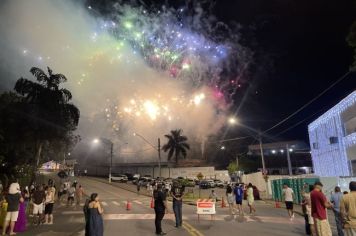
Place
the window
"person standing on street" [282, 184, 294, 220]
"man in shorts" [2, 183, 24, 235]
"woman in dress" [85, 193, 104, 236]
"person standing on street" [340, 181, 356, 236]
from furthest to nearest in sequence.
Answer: the window, "person standing on street" [282, 184, 294, 220], "man in shorts" [2, 183, 24, 235], "woman in dress" [85, 193, 104, 236], "person standing on street" [340, 181, 356, 236]

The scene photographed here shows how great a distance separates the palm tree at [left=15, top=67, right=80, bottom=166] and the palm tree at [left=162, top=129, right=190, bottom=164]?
65.2m

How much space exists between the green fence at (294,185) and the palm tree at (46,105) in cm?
1856

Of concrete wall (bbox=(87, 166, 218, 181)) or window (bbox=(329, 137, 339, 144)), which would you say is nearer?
window (bbox=(329, 137, 339, 144))

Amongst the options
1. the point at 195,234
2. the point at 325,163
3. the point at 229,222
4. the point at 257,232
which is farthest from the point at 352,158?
the point at 195,234

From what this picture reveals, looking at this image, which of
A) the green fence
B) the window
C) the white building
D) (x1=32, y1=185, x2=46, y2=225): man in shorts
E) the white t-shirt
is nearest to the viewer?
(x1=32, y1=185, x2=46, y2=225): man in shorts

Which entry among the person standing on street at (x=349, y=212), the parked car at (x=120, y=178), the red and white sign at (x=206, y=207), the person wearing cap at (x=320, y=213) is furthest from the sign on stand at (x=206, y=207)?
the parked car at (x=120, y=178)

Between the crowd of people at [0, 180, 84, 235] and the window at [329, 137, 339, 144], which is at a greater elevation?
the window at [329, 137, 339, 144]

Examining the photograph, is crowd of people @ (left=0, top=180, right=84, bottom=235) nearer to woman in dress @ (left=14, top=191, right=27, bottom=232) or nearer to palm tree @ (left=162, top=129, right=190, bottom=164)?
woman in dress @ (left=14, top=191, right=27, bottom=232)

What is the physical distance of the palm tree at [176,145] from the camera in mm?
94812

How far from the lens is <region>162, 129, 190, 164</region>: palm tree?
94812 mm

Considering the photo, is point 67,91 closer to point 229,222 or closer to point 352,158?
point 229,222

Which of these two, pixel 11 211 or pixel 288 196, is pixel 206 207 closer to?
pixel 288 196

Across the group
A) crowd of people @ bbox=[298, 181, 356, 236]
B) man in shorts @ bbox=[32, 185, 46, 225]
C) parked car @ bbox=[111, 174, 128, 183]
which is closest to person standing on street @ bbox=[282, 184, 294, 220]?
crowd of people @ bbox=[298, 181, 356, 236]

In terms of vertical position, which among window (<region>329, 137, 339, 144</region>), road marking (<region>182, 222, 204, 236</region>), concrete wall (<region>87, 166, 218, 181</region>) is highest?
concrete wall (<region>87, 166, 218, 181</region>)
